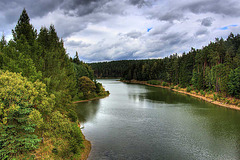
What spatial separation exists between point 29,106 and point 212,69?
6993 cm

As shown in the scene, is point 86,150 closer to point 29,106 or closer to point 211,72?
point 29,106

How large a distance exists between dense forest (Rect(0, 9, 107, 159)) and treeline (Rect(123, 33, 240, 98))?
50746 millimetres

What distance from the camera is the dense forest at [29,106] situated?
532 inches

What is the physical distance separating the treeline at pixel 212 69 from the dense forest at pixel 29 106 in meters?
50.7

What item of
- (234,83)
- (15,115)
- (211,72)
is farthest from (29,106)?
(211,72)

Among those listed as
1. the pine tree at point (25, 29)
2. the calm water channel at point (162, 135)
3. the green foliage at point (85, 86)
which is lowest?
the calm water channel at point (162, 135)

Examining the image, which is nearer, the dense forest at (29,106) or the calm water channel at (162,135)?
the dense forest at (29,106)

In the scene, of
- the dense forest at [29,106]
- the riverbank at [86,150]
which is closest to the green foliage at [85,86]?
the dense forest at [29,106]

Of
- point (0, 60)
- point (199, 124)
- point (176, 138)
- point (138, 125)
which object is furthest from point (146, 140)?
point (0, 60)

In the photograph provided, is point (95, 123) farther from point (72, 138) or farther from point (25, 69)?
point (25, 69)

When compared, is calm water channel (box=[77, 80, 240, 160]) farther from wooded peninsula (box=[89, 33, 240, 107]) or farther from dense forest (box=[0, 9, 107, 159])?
wooded peninsula (box=[89, 33, 240, 107])

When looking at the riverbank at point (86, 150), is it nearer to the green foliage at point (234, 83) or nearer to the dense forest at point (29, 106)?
the dense forest at point (29, 106)

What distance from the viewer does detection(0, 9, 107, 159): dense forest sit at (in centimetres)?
1352

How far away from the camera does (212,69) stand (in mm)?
68812
